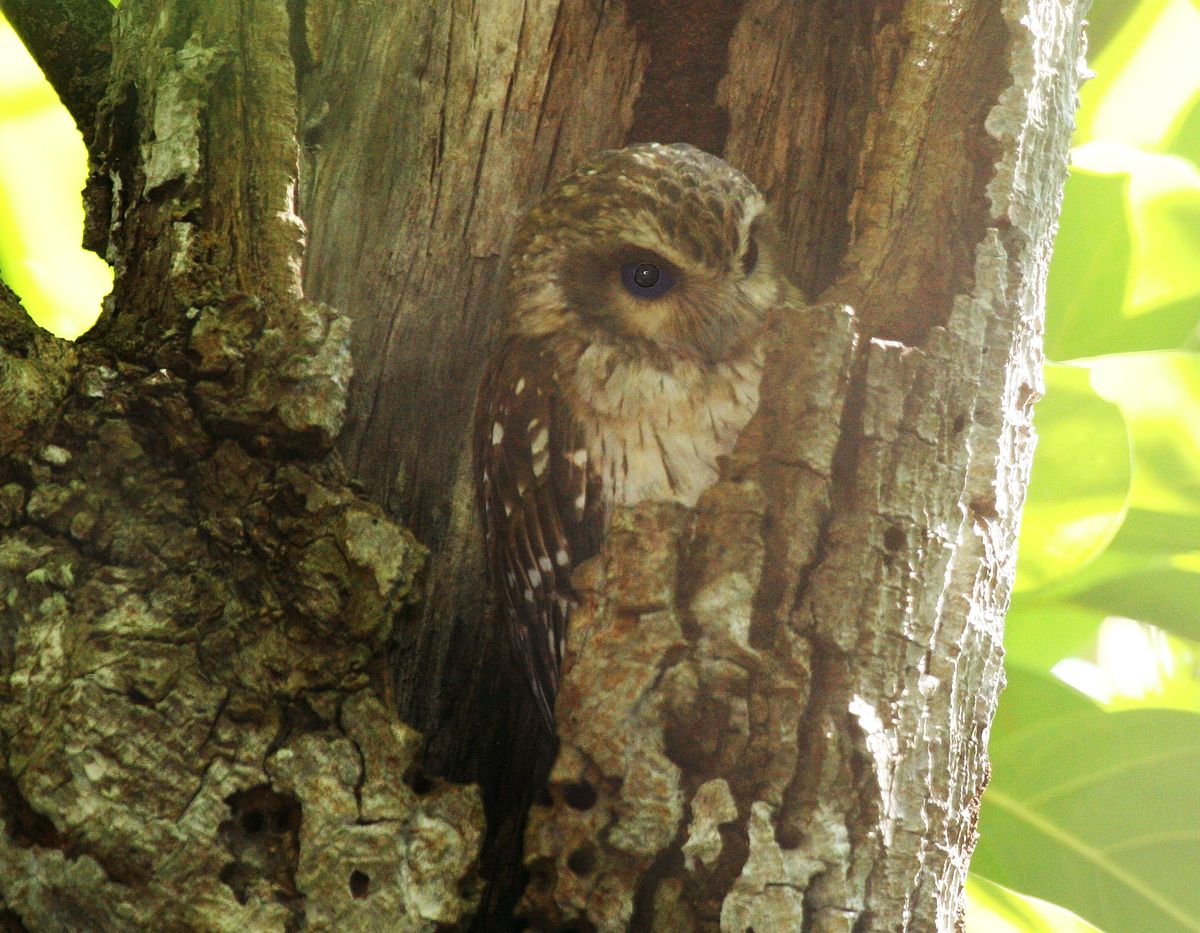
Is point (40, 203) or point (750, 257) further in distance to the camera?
point (40, 203)

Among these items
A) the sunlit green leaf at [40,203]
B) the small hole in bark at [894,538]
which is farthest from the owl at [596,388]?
the sunlit green leaf at [40,203]

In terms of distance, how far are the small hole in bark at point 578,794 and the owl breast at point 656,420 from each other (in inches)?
29.9

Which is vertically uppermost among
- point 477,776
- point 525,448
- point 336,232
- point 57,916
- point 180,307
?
point 336,232

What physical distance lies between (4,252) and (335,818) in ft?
5.28

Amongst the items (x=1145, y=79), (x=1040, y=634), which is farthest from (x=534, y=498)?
(x=1145, y=79)

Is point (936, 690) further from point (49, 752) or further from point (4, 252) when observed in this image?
point (4, 252)

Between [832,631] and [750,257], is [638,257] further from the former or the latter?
[832,631]

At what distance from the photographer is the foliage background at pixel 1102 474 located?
186 centimetres

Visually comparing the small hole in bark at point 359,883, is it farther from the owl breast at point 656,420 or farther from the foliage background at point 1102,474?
the foliage background at point 1102,474

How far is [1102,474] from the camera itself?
6.16 feet

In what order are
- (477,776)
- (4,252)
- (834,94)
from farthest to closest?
(4,252)
(834,94)
(477,776)

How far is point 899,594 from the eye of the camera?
122 centimetres

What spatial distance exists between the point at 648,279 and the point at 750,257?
183mm

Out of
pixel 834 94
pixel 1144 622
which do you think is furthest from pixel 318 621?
pixel 1144 622
